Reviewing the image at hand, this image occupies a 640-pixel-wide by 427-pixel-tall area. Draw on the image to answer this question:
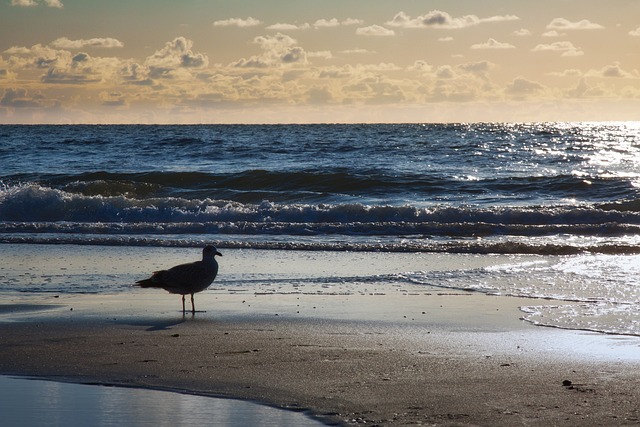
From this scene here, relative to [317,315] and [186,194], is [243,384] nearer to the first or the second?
[317,315]

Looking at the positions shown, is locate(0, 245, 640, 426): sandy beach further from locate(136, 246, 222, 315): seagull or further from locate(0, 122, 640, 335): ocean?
locate(0, 122, 640, 335): ocean

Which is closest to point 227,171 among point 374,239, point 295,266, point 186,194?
point 186,194

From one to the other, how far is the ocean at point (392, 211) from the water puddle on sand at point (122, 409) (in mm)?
3768

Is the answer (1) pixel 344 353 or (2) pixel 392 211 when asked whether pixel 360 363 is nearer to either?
(1) pixel 344 353

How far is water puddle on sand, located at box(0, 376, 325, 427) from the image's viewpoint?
4902 millimetres

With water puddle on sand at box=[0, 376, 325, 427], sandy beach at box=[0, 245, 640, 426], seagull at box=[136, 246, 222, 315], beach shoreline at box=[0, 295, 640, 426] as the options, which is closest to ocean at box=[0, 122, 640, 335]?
sandy beach at box=[0, 245, 640, 426]

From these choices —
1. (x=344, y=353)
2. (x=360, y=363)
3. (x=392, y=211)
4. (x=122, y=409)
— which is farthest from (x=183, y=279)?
(x=392, y=211)

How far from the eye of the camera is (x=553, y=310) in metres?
8.61

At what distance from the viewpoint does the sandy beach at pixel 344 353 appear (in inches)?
209

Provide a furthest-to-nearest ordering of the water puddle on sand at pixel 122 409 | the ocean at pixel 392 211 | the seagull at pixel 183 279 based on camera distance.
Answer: the ocean at pixel 392 211, the seagull at pixel 183 279, the water puddle on sand at pixel 122 409

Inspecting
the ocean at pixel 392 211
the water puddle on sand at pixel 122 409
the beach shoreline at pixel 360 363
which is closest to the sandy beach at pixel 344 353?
the beach shoreline at pixel 360 363

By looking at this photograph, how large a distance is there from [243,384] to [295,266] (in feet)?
20.9

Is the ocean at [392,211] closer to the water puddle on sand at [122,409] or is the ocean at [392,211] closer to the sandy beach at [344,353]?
the sandy beach at [344,353]

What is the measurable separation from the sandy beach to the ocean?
0.93m
